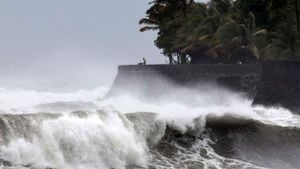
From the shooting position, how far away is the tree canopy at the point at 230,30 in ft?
78.7

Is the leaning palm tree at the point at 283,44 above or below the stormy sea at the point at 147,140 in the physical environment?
above

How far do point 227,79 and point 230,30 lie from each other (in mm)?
3120

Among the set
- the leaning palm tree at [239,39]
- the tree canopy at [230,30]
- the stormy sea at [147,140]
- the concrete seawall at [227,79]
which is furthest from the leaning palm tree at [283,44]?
the stormy sea at [147,140]

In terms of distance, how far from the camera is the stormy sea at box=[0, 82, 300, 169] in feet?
32.4

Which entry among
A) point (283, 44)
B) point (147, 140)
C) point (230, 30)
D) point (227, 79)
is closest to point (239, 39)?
point (230, 30)

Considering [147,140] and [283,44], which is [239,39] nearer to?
[283,44]

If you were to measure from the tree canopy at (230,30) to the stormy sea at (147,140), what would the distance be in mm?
6815

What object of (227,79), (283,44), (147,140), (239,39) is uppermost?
(239,39)

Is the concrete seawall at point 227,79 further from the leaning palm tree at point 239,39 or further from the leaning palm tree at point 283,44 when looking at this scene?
Result: the leaning palm tree at point 239,39

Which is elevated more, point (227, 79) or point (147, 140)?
point (227, 79)

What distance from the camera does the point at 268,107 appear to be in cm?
1955

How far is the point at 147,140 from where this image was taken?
1211 centimetres

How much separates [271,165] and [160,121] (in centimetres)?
279

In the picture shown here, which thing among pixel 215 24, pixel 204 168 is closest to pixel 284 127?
pixel 204 168
